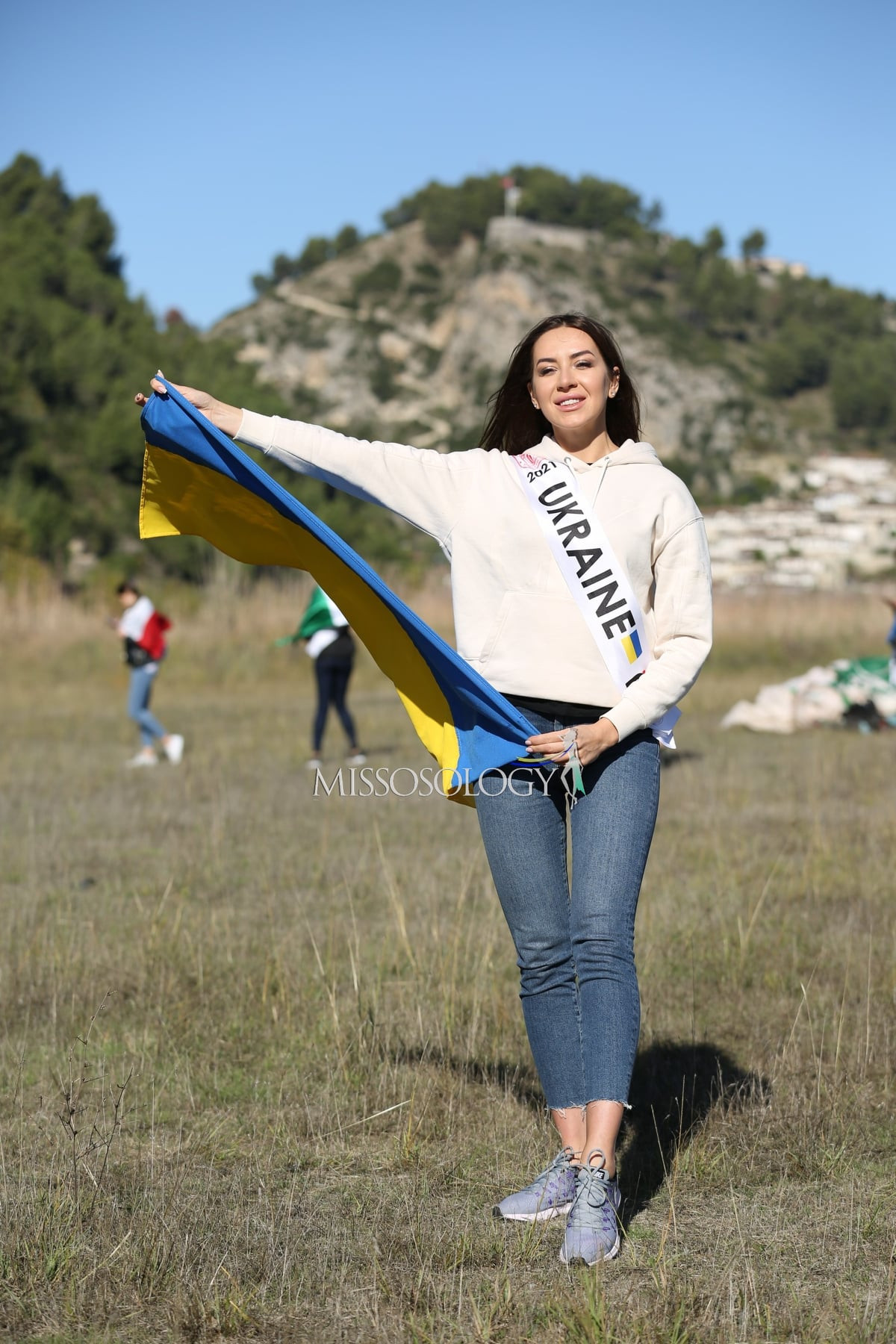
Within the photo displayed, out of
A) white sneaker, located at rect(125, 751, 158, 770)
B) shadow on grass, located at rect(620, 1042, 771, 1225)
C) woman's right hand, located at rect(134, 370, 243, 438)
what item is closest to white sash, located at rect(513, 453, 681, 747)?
woman's right hand, located at rect(134, 370, 243, 438)

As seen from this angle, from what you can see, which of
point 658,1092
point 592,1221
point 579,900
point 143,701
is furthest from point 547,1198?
point 143,701

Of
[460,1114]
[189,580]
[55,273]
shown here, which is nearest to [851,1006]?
[460,1114]

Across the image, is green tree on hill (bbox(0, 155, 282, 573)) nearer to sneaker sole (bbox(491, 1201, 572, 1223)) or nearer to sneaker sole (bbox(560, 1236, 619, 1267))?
sneaker sole (bbox(491, 1201, 572, 1223))

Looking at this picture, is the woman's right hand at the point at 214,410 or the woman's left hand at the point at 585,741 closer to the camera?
the woman's left hand at the point at 585,741

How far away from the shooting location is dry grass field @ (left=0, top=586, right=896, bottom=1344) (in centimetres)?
334

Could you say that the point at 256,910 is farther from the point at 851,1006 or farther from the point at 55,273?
the point at 55,273

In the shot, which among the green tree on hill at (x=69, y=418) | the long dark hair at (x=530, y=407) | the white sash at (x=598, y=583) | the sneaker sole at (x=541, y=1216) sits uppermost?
the green tree on hill at (x=69, y=418)

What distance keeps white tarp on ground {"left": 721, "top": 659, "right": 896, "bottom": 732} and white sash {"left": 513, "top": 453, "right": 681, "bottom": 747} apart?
1413 cm

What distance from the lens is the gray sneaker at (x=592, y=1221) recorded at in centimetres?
345

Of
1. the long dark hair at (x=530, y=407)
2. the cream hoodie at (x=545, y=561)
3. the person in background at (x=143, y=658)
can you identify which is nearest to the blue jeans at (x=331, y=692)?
the person in background at (x=143, y=658)

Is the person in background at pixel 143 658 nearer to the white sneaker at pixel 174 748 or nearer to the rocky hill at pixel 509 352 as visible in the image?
the white sneaker at pixel 174 748

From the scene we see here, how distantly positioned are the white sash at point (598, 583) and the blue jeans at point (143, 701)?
1135cm

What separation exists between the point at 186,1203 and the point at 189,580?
40.4 metres

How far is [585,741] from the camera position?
3.59 metres
